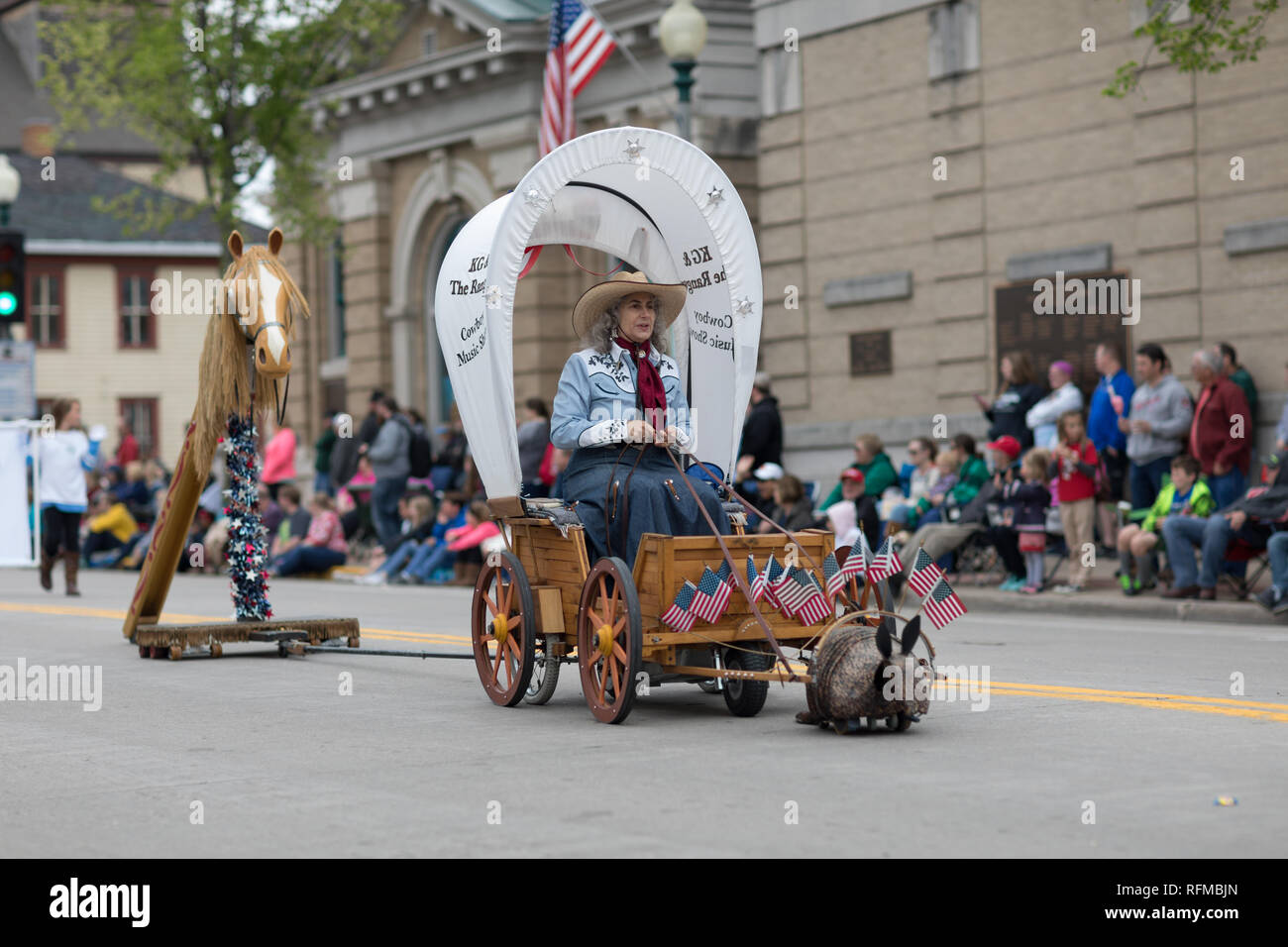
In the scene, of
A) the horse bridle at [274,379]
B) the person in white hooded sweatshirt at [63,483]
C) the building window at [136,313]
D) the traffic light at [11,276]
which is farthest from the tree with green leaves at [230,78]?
the building window at [136,313]

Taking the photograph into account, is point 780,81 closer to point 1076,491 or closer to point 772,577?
point 1076,491

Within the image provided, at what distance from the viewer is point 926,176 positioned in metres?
22.8

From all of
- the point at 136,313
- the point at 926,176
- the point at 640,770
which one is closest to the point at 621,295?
the point at 640,770

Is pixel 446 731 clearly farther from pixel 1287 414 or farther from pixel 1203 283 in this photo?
pixel 1203 283

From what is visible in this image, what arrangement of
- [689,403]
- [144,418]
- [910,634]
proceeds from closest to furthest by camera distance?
[910,634], [689,403], [144,418]

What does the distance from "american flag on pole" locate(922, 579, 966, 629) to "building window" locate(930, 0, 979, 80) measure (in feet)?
47.7

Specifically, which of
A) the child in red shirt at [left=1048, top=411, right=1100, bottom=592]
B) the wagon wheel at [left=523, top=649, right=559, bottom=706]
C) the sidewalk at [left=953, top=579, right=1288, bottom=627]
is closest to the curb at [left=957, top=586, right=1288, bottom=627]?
the sidewalk at [left=953, top=579, right=1288, bottom=627]

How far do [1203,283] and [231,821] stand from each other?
1497 centimetres

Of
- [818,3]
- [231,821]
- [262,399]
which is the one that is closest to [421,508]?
[818,3]

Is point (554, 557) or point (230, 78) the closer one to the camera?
point (554, 557)

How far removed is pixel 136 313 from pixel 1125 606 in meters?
43.9

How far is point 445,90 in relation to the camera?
30969mm

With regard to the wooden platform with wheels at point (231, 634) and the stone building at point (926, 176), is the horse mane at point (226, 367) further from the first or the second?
the stone building at point (926, 176)

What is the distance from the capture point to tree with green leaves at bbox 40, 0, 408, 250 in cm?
3084
